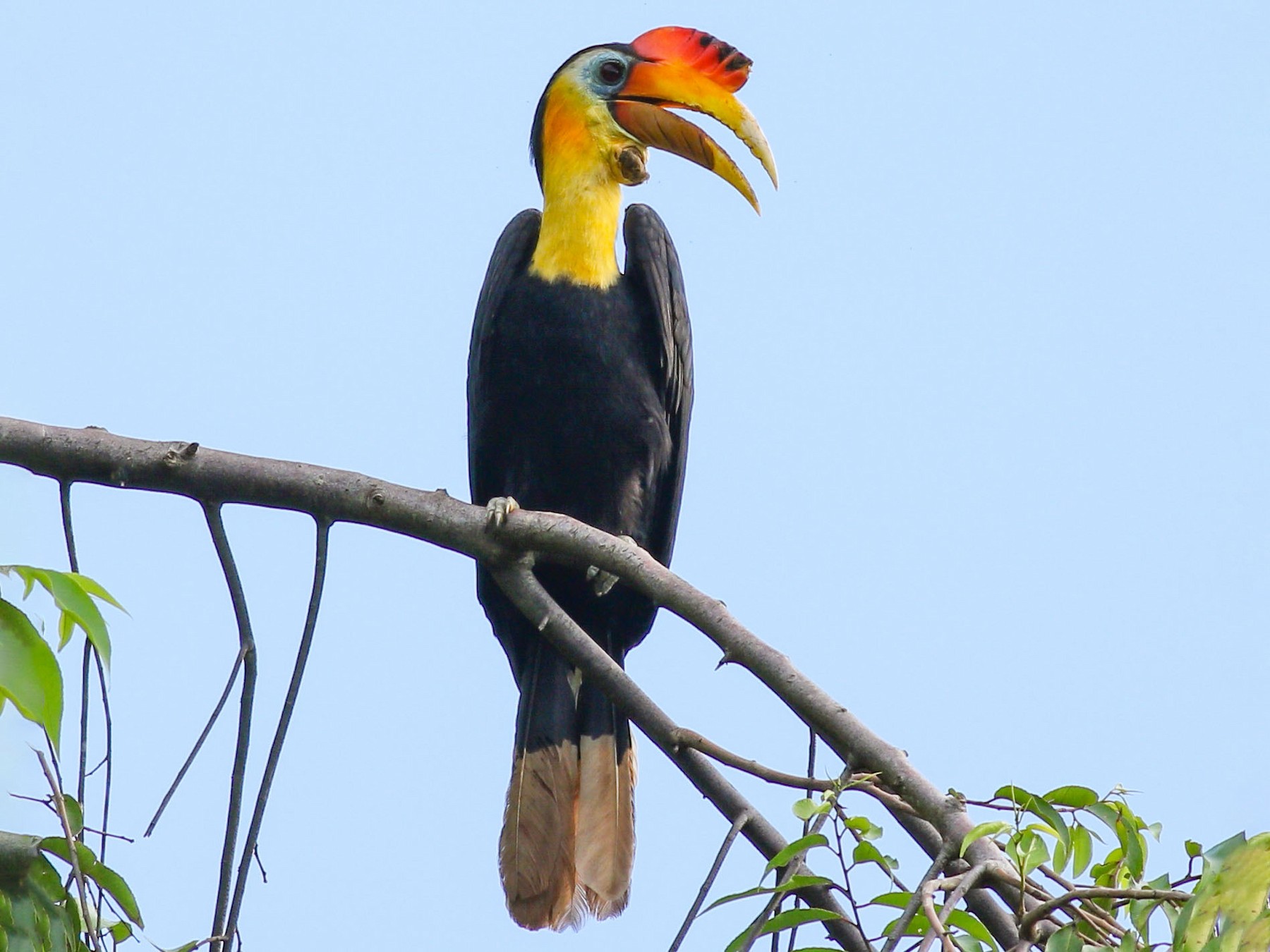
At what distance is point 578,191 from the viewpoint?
14.7 ft

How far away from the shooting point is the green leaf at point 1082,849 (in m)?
1.96

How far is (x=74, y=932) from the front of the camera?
6.38ft

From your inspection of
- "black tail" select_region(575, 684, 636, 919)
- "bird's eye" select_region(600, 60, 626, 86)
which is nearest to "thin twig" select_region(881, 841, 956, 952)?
"black tail" select_region(575, 684, 636, 919)

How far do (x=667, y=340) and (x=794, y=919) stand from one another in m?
2.60

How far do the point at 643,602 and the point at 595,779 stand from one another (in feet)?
1.92

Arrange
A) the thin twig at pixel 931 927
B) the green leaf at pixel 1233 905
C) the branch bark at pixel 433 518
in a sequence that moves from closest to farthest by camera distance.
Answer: the green leaf at pixel 1233 905 → the thin twig at pixel 931 927 → the branch bark at pixel 433 518

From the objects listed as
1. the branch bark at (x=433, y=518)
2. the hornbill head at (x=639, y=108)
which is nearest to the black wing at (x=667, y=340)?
the hornbill head at (x=639, y=108)

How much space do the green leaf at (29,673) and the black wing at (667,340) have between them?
282cm

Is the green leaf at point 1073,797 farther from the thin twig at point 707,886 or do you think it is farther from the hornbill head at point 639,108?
the hornbill head at point 639,108

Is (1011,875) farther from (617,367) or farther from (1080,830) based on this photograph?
(617,367)

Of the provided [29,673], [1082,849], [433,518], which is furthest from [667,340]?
[29,673]

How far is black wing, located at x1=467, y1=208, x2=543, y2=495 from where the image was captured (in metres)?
4.35

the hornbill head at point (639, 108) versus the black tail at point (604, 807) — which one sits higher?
the hornbill head at point (639, 108)

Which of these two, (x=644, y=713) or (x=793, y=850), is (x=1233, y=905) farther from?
(x=644, y=713)
